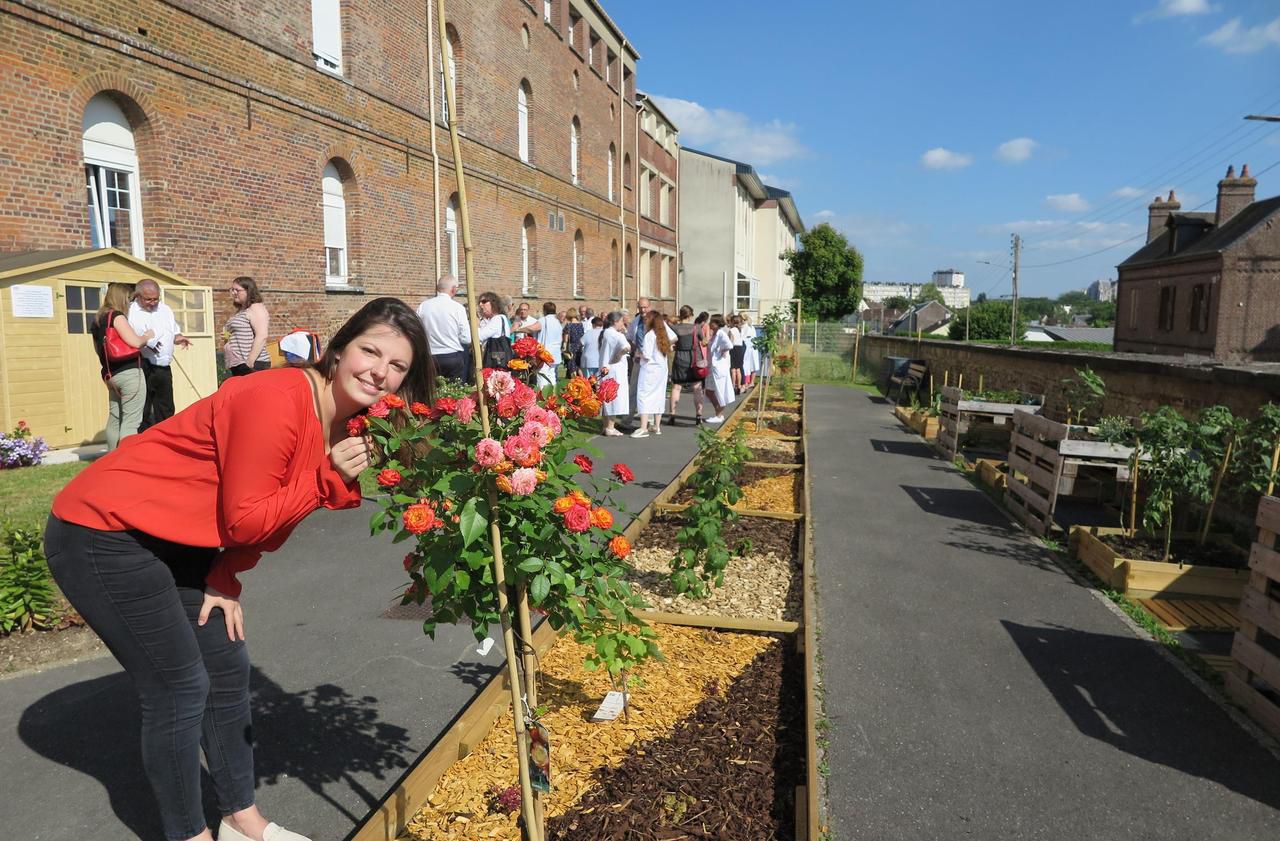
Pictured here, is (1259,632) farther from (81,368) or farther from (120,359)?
(81,368)

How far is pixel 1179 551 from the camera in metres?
6.48

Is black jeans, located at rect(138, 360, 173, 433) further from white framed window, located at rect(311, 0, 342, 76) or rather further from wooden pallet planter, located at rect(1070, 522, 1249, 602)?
wooden pallet planter, located at rect(1070, 522, 1249, 602)

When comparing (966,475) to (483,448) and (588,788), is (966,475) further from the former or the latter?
(483,448)

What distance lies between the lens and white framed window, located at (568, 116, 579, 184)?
28.9 metres

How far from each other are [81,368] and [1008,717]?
420 inches

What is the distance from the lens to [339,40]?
15906mm

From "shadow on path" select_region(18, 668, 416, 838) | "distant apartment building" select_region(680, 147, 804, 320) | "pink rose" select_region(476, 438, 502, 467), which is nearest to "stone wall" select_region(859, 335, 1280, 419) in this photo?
"pink rose" select_region(476, 438, 502, 467)

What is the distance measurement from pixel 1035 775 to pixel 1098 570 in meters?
3.39

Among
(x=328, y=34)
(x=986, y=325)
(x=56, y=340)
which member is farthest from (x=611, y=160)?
(x=986, y=325)

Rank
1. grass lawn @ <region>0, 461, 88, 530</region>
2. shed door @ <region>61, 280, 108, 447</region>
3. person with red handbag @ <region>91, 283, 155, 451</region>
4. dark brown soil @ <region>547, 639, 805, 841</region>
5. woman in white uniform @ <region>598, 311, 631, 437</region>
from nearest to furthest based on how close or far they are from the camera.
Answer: dark brown soil @ <region>547, 639, 805, 841</region>
grass lawn @ <region>0, 461, 88, 530</region>
person with red handbag @ <region>91, 283, 155, 451</region>
shed door @ <region>61, 280, 108, 447</region>
woman in white uniform @ <region>598, 311, 631, 437</region>

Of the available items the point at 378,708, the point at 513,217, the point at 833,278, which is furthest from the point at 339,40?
the point at 833,278

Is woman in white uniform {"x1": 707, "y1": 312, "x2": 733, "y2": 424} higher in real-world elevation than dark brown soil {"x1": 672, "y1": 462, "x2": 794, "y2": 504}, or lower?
higher

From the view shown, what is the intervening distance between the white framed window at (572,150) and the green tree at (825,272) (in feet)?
110

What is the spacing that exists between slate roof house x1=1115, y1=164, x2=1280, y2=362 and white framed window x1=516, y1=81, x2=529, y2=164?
36.5 m
